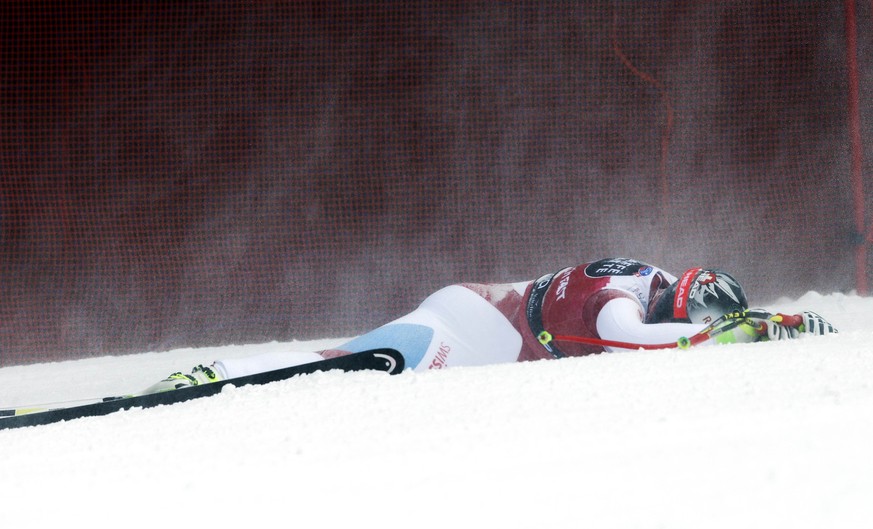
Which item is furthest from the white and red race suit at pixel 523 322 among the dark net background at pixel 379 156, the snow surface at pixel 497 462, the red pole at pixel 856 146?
the red pole at pixel 856 146

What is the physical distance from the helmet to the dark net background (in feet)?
5.27

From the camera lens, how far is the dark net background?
3160 mm

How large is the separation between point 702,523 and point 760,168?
325 cm

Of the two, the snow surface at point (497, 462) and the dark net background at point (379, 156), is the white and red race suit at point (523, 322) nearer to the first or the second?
the snow surface at point (497, 462)

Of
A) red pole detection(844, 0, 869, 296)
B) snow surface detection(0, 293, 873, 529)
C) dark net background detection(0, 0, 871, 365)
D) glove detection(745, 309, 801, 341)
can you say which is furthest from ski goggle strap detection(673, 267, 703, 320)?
red pole detection(844, 0, 869, 296)

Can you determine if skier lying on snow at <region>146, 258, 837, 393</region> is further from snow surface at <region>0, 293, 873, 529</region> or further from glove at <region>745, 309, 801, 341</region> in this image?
snow surface at <region>0, 293, 873, 529</region>

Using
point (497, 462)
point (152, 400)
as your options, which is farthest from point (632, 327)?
point (497, 462)

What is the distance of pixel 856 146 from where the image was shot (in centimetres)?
341

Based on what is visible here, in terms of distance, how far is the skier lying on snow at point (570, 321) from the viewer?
5.06 feet

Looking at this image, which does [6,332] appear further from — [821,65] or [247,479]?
[821,65]

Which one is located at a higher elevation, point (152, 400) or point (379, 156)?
point (379, 156)

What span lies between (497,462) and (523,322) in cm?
137

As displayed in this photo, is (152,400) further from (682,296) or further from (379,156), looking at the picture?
(379,156)

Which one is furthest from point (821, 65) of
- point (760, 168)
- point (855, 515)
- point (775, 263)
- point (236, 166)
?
point (855, 515)
